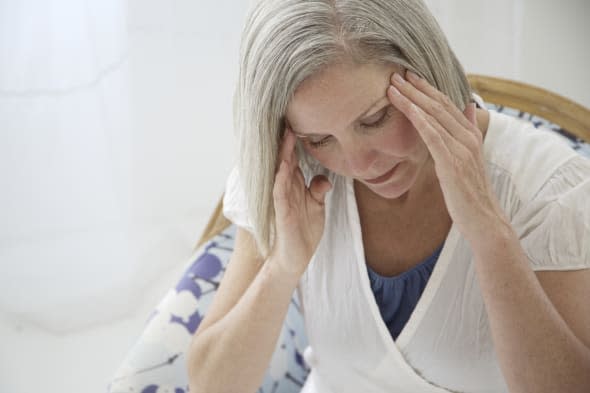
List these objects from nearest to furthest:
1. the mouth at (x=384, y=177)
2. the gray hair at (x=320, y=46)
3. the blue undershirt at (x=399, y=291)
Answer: the gray hair at (x=320, y=46)
the mouth at (x=384, y=177)
the blue undershirt at (x=399, y=291)

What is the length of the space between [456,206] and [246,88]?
12.4 inches

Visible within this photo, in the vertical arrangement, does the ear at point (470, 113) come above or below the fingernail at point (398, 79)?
below

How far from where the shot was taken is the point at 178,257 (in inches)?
89.4

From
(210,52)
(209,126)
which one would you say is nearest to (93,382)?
(209,126)

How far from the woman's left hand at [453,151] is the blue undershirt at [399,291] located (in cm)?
18

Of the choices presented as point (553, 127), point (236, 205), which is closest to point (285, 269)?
point (236, 205)

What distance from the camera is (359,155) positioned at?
41.3 inches

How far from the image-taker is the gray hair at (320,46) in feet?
3.21

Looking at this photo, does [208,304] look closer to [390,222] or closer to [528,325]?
[390,222]

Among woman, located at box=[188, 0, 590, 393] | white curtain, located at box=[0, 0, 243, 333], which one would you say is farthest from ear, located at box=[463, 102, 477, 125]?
white curtain, located at box=[0, 0, 243, 333]

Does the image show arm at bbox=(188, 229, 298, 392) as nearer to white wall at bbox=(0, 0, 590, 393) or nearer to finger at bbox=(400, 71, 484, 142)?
finger at bbox=(400, 71, 484, 142)

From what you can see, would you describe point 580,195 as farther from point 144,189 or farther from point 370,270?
point 144,189

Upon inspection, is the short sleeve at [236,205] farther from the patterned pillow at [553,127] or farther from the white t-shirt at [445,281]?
the patterned pillow at [553,127]

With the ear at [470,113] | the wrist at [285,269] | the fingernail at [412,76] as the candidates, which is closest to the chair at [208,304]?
the wrist at [285,269]
